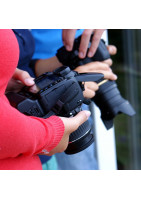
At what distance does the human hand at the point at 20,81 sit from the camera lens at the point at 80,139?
0.32 feet

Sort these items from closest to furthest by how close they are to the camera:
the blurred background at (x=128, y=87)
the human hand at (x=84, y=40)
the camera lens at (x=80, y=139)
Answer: the camera lens at (x=80, y=139)
the human hand at (x=84, y=40)
the blurred background at (x=128, y=87)

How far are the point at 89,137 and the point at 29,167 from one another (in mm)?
113

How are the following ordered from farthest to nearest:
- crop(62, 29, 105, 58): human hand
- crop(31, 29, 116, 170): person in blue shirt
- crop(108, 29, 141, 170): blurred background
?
crop(108, 29, 141, 170): blurred background → crop(31, 29, 116, 170): person in blue shirt → crop(62, 29, 105, 58): human hand

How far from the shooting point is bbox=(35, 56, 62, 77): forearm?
0.61m

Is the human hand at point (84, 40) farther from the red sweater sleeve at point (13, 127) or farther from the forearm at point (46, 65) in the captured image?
the red sweater sleeve at point (13, 127)

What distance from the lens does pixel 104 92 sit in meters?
0.55

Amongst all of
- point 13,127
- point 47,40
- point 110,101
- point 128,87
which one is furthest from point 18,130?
point 128,87

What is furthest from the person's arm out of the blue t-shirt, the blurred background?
the blurred background

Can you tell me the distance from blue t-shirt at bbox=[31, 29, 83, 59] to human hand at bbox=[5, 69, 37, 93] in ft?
0.84

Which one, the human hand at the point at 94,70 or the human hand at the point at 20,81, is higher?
the human hand at the point at 20,81

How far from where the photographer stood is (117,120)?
162 centimetres

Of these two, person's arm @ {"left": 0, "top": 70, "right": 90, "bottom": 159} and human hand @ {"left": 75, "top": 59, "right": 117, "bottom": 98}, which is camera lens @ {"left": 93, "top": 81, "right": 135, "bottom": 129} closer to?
human hand @ {"left": 75, "top": 59, "right": 117, "bottom": 98}

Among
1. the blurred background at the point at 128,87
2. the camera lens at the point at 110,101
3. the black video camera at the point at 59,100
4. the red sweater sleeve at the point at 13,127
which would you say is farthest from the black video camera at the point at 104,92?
the blurred background at the point at 128,87

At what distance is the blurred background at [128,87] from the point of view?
1552mm
